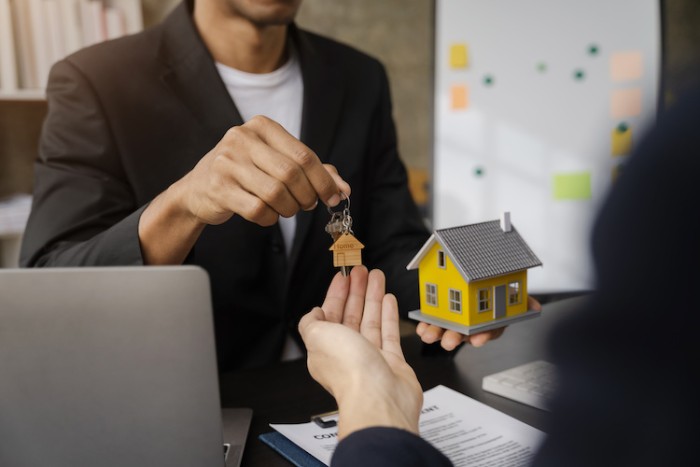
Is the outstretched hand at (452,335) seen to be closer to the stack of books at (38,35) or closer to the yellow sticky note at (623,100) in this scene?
the yellow sticky note at (623,100)

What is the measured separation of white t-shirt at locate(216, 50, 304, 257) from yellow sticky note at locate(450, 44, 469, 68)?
1236 mm

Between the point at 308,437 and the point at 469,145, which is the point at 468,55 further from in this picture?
the point at 308,437

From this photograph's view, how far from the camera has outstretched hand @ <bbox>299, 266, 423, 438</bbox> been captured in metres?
0.55

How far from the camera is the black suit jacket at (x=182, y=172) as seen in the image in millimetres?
856

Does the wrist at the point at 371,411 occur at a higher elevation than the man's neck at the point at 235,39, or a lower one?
lower

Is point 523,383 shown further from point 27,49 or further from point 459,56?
point 27,49

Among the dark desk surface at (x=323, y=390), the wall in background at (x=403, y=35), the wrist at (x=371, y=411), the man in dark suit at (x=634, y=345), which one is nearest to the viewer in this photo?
the man in dark suit at (x=634, y=345)

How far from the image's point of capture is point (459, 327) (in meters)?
0.71

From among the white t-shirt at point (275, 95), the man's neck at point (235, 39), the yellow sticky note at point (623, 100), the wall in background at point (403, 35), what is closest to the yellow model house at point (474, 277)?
the white t-shirt at point (275, 95)

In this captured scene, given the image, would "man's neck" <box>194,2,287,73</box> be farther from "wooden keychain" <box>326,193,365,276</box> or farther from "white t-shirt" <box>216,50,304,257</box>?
"wooden keychain" <box>326,193,365,276</box>

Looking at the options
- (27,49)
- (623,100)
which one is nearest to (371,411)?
(623,100)

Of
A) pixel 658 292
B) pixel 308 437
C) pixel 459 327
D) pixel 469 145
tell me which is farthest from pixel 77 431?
pixel 469 145

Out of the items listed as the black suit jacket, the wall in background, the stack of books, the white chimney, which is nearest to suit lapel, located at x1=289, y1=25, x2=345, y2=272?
the black suit jacket

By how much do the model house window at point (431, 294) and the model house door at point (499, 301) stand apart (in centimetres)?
7
